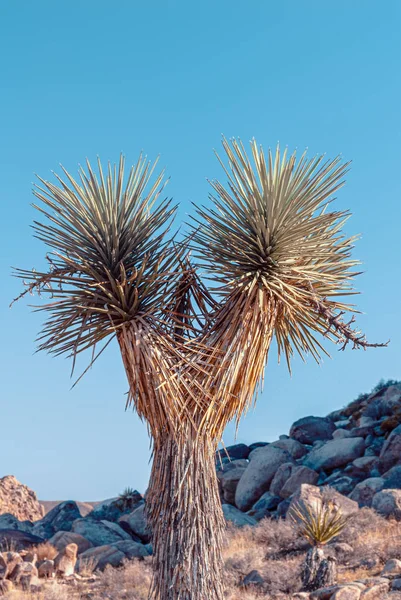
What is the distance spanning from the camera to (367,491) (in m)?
16.8

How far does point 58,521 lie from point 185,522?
43.7ft

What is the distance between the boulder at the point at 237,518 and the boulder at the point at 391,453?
4238mm

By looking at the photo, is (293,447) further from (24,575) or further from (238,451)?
(24,575)

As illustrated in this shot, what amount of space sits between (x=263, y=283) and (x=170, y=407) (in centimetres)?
184

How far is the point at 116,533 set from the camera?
57.4 feet

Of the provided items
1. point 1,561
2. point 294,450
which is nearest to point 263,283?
point 1,561

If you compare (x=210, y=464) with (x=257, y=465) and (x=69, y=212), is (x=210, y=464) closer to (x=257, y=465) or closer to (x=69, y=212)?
(x=69, y=212)

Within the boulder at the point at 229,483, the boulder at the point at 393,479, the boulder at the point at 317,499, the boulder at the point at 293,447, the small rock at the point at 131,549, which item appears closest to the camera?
the boulder at the point at 317,499

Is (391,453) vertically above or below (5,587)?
above

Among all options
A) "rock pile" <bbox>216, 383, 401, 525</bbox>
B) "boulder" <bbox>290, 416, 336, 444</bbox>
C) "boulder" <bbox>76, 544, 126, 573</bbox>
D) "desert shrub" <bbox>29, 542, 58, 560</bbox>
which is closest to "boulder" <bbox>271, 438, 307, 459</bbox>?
"rock pile" <bbox>216, 383, 401, 525</bbox>

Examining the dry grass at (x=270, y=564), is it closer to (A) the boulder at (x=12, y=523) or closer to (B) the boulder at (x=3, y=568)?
(B) the boulder at (x=3, y=568)

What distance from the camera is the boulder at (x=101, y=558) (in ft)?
46.9

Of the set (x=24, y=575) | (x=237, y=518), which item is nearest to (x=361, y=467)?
(x=237, y=518)

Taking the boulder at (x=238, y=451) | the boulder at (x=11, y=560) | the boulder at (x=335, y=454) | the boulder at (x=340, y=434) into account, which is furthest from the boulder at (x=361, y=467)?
the boulder at (x=11, y=560)
